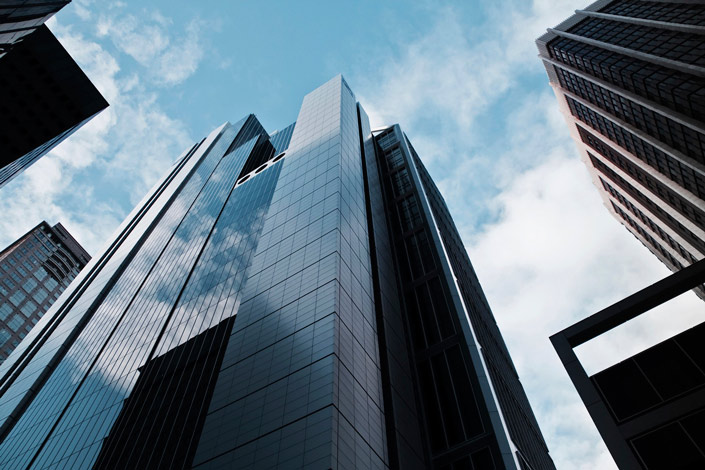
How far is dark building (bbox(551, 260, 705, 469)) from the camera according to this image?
15.1 meters

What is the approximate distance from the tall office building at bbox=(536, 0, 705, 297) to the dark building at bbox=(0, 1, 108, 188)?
79444mm

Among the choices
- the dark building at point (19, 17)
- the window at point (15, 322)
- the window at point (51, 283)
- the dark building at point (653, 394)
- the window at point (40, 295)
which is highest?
the window at point (51, 283)

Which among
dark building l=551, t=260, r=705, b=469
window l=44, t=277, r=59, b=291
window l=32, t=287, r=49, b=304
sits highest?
window l=44, t=277, r=59, b=291

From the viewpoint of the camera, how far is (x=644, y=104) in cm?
6241

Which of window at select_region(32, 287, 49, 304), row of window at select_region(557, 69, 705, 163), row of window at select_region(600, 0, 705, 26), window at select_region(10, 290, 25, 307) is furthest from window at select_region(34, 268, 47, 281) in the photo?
row of window at select_region(600, 0, 705, 26)

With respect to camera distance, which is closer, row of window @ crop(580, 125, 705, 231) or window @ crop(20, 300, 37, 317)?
row of window @ crop(580, 125, 705, 231)

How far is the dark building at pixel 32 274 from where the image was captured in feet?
333

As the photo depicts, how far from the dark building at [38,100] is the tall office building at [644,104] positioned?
79.4 m

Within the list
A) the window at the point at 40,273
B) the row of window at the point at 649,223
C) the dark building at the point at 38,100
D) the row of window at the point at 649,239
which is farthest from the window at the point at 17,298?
the row of window at the point at 649,239

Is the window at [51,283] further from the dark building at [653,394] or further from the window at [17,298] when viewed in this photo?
the dark building at [653,394]

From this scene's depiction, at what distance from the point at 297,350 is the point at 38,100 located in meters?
62.6

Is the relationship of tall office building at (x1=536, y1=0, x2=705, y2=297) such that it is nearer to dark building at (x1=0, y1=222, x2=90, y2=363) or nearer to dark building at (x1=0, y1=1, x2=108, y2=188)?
dark building at (x1=0, y1=1, x2=108, y2=188)

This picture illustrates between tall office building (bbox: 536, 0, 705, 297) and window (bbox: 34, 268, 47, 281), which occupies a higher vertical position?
window (bbox: 34, 268, 47, 281)

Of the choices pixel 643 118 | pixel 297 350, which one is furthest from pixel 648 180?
pixel 297 350
